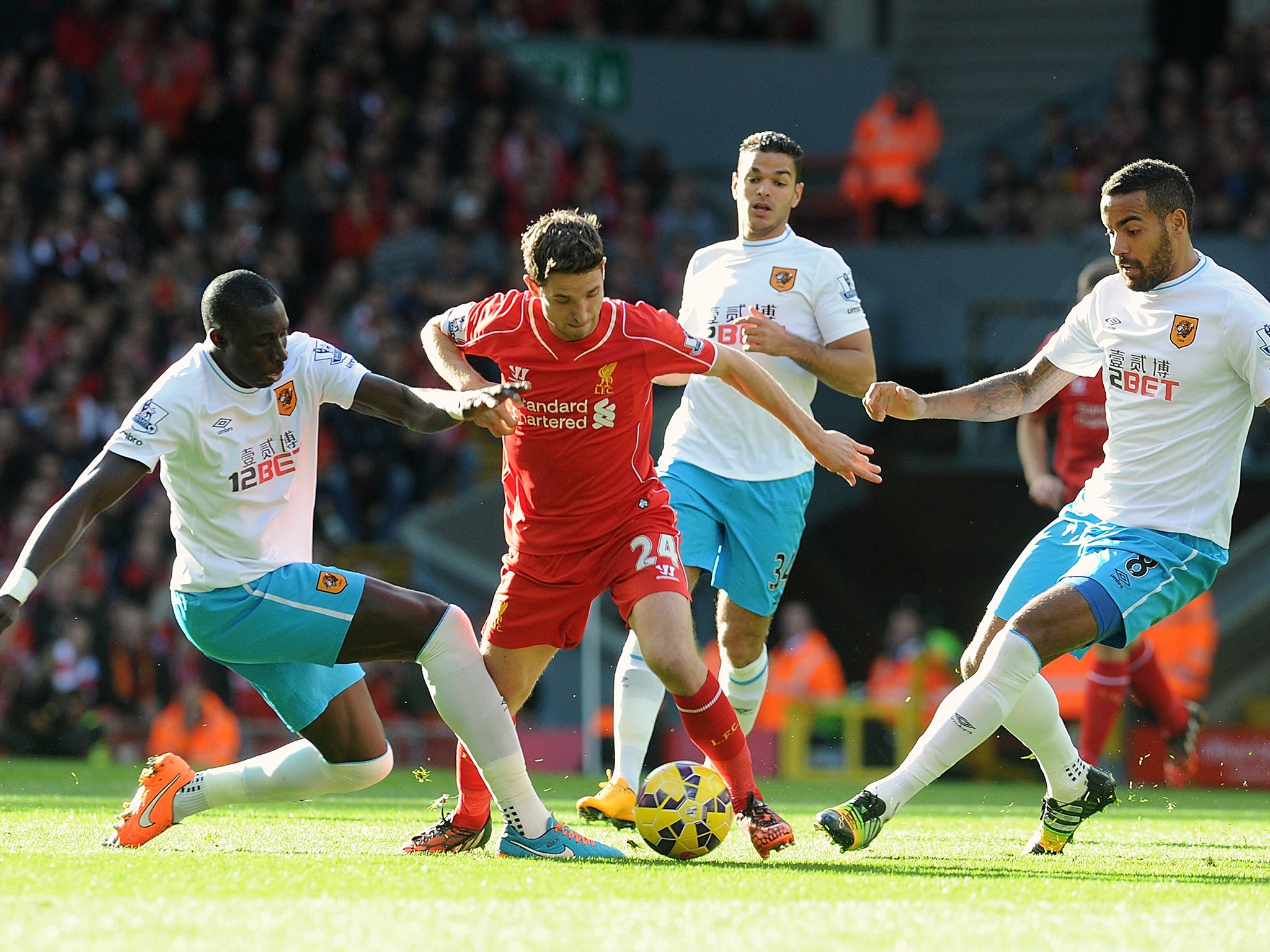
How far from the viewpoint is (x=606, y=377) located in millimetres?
6746

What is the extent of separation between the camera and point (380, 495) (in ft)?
54.9

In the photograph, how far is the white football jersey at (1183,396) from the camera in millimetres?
6539

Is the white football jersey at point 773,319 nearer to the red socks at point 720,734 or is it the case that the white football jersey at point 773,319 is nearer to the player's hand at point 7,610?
the red socks at point 720,734

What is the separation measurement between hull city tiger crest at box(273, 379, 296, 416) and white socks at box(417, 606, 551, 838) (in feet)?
3.06

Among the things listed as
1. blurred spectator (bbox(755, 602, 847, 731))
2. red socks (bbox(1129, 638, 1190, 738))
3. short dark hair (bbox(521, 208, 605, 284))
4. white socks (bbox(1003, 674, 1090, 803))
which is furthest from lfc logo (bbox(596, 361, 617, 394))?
blurred spectator (bbox(755, 602, 847, 731))

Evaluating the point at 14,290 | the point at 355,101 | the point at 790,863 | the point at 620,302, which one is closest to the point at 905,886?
the point at 790,863

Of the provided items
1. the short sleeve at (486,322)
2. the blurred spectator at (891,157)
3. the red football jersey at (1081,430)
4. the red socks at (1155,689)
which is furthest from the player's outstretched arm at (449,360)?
the blurred spectator at (891,157)

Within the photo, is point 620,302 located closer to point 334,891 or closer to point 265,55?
point 334,891

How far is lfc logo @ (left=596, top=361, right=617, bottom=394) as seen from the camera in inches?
265

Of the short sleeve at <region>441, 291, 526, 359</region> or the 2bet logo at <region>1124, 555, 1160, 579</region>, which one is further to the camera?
the short sleeve at <region>441, 291, 526, 359</region>

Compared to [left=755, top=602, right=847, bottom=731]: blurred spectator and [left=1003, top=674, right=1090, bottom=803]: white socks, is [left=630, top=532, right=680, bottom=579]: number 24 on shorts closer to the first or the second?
[left=1003, top=674, right=1090, bottom=803]: white socks

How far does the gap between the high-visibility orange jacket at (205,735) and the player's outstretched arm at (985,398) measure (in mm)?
8364

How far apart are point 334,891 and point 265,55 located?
1606 centimetres

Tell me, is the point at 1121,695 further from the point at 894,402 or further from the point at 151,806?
the point at 151,806
